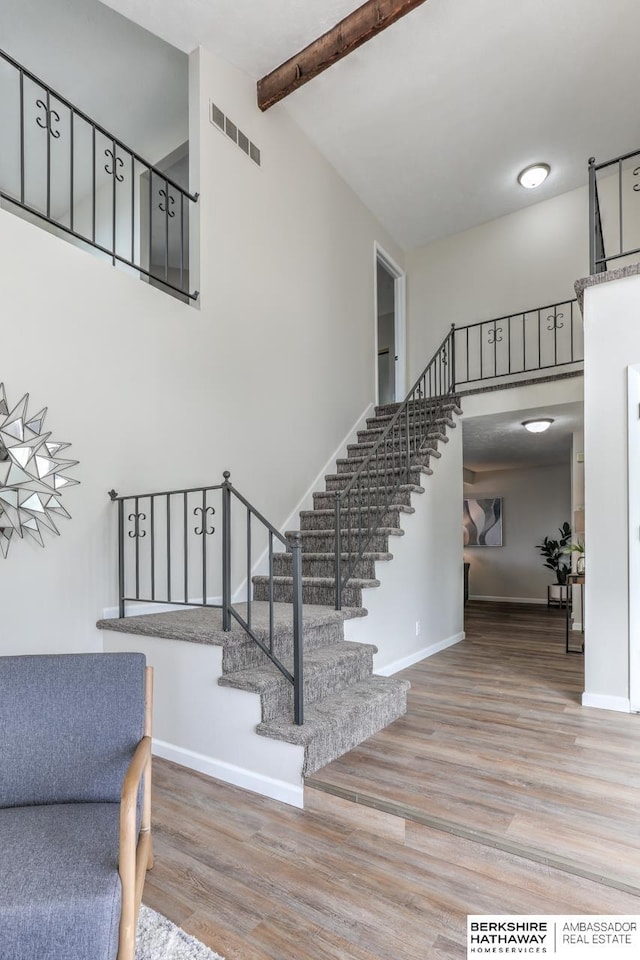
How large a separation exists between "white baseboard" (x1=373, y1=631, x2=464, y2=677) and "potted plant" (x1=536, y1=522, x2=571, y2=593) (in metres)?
3.44

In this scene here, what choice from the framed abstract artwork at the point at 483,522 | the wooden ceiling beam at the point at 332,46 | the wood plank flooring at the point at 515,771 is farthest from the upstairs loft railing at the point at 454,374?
the framed abstract artwork at the point at 483,522

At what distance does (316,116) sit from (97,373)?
3.66 m

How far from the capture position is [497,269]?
7.02 meters

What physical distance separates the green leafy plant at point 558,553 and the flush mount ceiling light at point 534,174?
468 cm

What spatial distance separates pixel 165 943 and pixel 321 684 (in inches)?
57.3

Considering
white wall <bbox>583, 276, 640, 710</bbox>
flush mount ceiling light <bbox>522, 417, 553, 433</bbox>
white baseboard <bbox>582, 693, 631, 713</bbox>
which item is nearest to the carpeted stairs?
white baseboard <bbox>582, 693, 631, 713</bbox>

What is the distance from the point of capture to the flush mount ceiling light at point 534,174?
606 centimetres

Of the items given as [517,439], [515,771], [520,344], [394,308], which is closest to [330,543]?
[515,771]

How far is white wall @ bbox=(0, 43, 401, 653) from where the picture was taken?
2990 millimetres

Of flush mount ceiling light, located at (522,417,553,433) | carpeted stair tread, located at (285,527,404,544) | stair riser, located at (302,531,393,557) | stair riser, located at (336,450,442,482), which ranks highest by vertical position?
flush mount ceiling light, located at (522,417,553,433)

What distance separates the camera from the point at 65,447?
3.08m

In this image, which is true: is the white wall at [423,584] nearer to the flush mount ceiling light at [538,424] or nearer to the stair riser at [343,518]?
the stair riser at [343,518]

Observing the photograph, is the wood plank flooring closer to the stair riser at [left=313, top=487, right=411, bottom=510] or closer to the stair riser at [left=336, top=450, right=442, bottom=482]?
the stair riser at [left=313, top=487, right=411, bottom=510]

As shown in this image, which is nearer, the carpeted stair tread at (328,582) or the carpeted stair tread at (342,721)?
the carpeted stair tread at (342,721)
